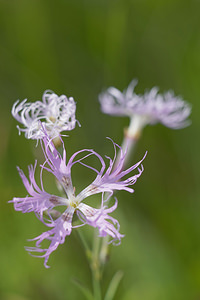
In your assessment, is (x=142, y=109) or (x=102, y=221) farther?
(x=142, y=109)

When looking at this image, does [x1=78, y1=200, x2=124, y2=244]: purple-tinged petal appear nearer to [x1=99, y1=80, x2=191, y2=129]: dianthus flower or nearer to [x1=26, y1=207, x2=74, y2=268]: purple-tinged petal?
[x1=26, y1=207, x2=74, y2=268]: purple-tinged petal

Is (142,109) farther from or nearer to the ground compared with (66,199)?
farther from the ground

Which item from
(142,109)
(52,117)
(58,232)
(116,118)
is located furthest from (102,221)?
(116,118)

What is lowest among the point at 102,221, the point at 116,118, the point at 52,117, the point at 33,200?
the point at 102,221

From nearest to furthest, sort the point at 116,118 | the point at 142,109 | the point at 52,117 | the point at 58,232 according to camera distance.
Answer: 1. the point at 58,232
2. the point at 52,117
3. the point at 142,109
4. the point at 116,118

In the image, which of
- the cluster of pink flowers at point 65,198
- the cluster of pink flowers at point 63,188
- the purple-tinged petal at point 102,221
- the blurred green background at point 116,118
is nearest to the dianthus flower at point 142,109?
the cluster of pink flowers at point 63,188

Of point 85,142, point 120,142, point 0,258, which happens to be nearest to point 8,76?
point 85,142

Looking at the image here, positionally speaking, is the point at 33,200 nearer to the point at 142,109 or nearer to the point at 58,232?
the point at 58,232

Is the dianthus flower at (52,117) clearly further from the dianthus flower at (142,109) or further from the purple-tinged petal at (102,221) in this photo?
the dianthus flower at (142,109)
